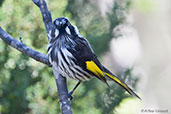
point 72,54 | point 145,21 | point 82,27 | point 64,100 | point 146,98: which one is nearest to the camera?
point 64,100

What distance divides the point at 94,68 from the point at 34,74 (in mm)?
1021

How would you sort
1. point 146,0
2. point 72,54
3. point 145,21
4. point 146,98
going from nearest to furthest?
point 72,54, point 146,98, point 146,0, point 145,21

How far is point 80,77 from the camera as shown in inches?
182

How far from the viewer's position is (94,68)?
174 inches

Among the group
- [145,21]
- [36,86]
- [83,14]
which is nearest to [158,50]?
[145,21]

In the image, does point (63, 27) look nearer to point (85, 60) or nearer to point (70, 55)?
point (70, 55)

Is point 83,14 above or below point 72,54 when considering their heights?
above

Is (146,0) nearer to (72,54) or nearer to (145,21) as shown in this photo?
(145,21)

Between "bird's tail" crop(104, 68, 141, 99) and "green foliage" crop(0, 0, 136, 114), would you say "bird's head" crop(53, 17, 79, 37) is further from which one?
"bird's tail" crop(104, 68, 141, 99)

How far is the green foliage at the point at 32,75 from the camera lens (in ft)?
15.9

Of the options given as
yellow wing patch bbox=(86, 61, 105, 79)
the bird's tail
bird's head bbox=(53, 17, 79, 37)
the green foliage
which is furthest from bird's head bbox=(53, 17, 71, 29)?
the bird's tail

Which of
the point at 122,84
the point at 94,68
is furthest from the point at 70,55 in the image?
the point at 122,84

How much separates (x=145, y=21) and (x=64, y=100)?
11.6m

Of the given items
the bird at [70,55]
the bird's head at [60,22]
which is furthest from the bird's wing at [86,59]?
the bird's head at [60,22]
